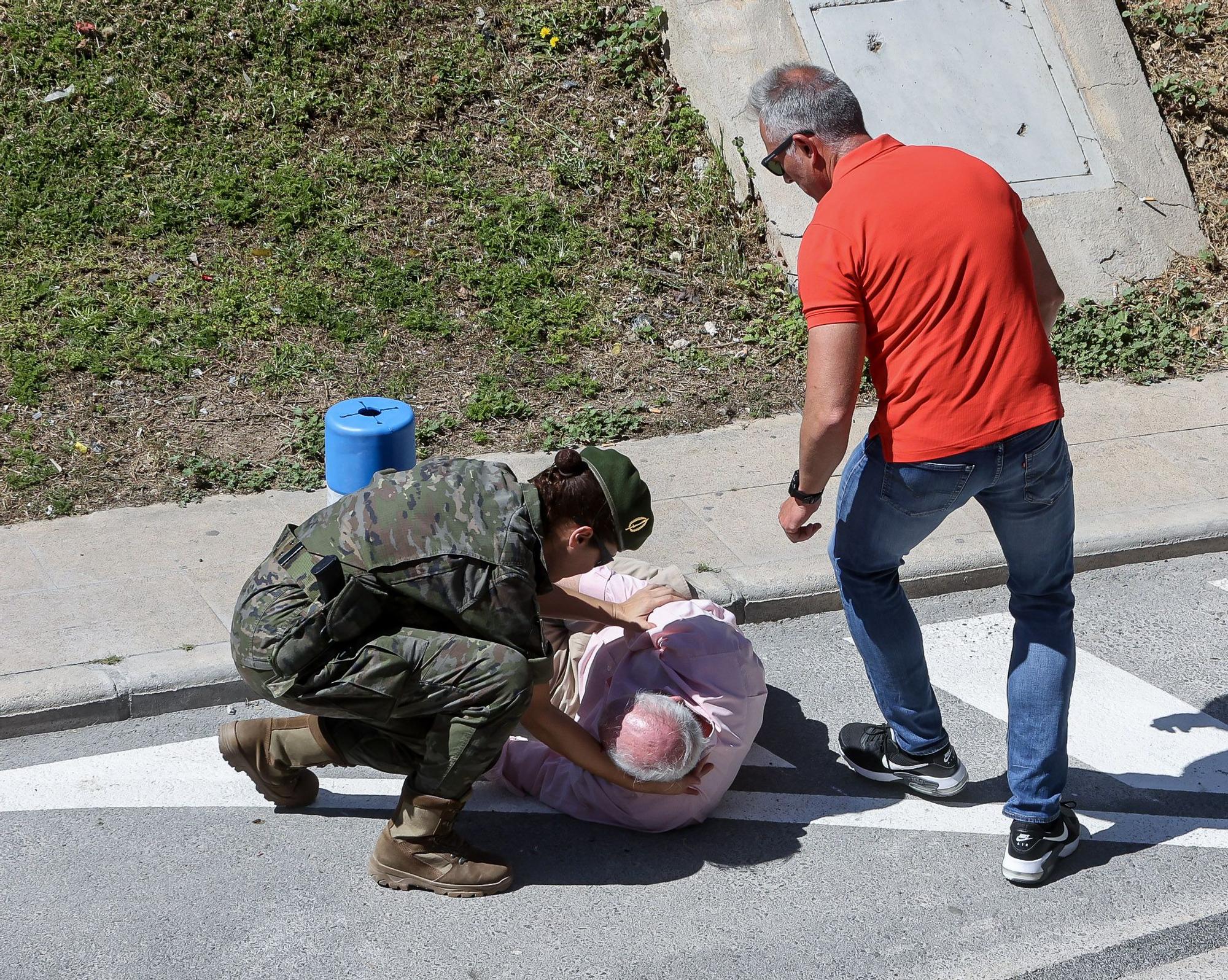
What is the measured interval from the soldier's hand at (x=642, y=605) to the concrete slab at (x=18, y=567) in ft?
7.78

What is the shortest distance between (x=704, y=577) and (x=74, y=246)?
428 cm

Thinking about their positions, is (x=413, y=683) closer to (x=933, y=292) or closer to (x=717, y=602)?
(x=933, y=292)

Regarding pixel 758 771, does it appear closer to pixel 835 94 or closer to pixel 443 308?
pixel 835 94

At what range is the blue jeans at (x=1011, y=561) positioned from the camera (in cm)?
346

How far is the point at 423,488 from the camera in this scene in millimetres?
3402

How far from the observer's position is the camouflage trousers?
3.37 meters

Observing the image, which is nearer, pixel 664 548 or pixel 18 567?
pixel 18 567

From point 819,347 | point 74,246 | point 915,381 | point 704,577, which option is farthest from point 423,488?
point 74,246

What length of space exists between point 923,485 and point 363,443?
6.69 ft

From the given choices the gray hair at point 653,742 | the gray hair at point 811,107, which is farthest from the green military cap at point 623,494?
the gray hair at point 811,107

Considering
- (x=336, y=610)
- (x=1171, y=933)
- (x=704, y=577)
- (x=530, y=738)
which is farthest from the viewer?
(x=704, y=577)

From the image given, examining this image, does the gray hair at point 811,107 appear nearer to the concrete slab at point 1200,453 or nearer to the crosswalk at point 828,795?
the crosswalk at point 828,795

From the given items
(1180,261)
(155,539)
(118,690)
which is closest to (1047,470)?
(118,690)

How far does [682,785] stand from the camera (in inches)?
149
